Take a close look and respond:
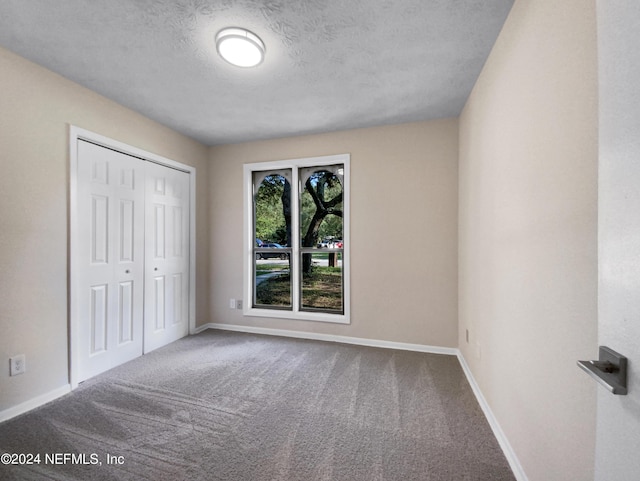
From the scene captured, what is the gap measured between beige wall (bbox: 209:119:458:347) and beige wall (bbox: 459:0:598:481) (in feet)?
3.14

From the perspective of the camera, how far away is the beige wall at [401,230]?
9.93 feet

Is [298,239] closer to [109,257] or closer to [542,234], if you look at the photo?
[109,257]

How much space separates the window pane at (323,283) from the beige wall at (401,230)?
25cm

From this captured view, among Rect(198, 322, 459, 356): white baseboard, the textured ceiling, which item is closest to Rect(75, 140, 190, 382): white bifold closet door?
Rect(198, 322, 459, 356): white baseboard

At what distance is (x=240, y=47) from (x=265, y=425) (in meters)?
2.53

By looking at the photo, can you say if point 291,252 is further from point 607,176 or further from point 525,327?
point 607,176

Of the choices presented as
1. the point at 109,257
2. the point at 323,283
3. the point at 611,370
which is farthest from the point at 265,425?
the point at 109,257

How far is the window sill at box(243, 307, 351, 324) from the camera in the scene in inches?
133

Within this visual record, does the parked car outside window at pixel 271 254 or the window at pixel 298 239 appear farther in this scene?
the parked car outside window at pixel 271 254

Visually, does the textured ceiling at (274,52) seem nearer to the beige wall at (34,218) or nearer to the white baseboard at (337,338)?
A: the beige wall at (34,218)

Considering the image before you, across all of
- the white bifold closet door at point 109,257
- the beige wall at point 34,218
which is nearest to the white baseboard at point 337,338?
the white bifold closet door at point 109,257

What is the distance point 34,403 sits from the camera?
80.4 inches

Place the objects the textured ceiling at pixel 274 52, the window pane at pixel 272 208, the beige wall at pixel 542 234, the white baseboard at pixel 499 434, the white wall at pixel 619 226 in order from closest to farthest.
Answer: the white wall at pixel 619 226 < the beige wall at pixel 542 234 < the white baseboard at pixel 499 434 < the textured ceiling at pixel 274 52 < the window pane at pixel 272 208

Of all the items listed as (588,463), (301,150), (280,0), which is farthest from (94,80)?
(588,463)
